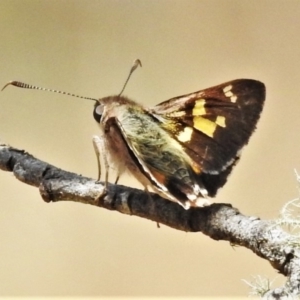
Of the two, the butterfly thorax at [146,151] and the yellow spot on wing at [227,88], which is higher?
the yellow spot on wing at [227,88]

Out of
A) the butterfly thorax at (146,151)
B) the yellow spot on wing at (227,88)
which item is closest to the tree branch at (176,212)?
the butterfly thorax at (146,151)

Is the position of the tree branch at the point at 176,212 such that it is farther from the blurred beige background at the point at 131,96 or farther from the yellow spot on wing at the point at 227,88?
the blurred beige background at the point at 131,96

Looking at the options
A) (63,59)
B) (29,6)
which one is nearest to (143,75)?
(63,59)

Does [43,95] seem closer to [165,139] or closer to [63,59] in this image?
[63,59]

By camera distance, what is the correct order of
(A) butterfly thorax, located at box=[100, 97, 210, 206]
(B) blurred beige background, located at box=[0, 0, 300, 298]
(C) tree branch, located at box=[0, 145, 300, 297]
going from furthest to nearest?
1. (B) blurred beige background, located at box=[0, 0, 300, 298]
2. (A) butterfly thorax, located at box=[100, 97, 210, 206]
3. (C) tree branch, located at box=[0, 145, 300, 297]

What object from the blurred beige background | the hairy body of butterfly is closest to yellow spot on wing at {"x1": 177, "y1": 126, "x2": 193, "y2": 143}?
the hairy body of butterfly

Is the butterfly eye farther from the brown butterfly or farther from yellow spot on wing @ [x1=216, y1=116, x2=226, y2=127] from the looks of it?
yellow spot on wing @ [x1=216, y1=116, x2=226, y2=127]

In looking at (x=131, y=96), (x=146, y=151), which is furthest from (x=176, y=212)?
(x=131, y=96)
